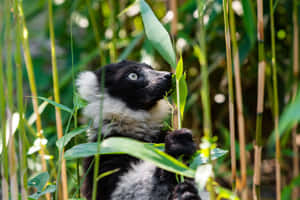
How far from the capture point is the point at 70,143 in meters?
1.87

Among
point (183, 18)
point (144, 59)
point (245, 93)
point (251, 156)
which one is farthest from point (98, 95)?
point (251, 156)

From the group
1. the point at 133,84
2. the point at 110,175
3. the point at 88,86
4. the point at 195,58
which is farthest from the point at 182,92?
the point at 195,58

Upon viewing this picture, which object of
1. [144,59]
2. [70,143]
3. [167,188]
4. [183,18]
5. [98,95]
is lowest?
[167,188]

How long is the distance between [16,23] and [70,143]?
0.62 meters

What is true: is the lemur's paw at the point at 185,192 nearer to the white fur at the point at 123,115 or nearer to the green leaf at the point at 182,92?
the green leaf at the point at 182,92

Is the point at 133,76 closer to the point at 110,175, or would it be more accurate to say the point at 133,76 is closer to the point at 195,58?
the point at 110,175

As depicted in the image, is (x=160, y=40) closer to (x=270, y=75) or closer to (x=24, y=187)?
(x=24, y=187)

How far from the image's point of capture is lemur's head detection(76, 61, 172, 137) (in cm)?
219

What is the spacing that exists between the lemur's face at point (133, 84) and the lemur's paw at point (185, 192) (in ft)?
2.16

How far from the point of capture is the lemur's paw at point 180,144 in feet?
5.00

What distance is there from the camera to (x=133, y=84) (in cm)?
228

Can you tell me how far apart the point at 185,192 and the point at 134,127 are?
2.36ft

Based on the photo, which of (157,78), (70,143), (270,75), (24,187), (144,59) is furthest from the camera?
(270,75)

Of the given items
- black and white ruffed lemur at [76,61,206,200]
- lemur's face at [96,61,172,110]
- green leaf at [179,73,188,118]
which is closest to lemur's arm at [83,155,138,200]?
black and white ruffed lemur at [76,61,206,200]
